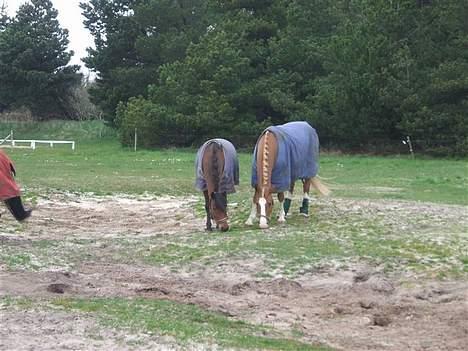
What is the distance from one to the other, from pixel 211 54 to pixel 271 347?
32713mm

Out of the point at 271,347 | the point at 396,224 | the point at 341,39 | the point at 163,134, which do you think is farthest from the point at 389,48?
the point at 271,347

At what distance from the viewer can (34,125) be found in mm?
56125

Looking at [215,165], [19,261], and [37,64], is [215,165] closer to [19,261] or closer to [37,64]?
[19,261]

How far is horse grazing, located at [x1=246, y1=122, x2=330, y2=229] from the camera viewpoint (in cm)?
1200

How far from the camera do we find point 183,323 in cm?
602

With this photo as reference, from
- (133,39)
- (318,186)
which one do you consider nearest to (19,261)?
(318,186)

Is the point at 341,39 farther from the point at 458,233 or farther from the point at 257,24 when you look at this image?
the point at 458,233

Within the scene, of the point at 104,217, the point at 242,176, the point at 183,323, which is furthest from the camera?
the point at 242,176

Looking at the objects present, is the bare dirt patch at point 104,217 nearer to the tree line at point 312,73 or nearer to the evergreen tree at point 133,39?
the tree line at point 312,73

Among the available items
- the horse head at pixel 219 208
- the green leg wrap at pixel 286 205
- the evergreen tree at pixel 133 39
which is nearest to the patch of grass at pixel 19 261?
the horse head at pixel 219 208

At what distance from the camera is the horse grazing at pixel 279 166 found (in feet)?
39.4

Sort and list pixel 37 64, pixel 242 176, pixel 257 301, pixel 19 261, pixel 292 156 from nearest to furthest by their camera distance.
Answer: pixel 257 301 < pixel 19 261 < pixel 292 156 < pixel 242 176 < pixel 37 64

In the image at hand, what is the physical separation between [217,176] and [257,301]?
170 inches

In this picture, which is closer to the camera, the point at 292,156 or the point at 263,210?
the point at 263,210
